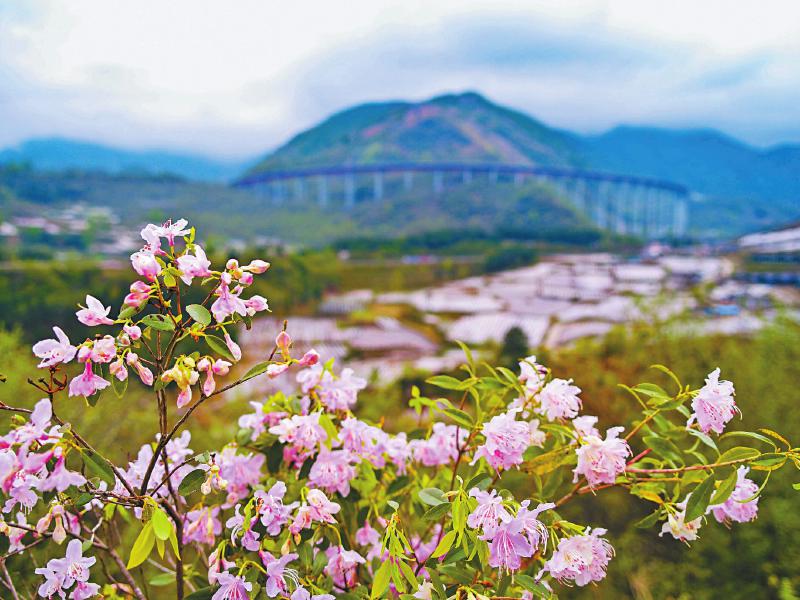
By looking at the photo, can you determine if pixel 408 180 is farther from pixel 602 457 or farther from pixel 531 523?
pixel 531 523

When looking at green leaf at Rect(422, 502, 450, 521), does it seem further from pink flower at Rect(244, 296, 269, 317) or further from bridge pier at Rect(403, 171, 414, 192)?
bridge pier at Rect(403, 171, 414, 192)

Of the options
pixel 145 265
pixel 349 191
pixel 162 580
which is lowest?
pixel 162 580

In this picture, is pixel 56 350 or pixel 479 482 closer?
pixel 56 350

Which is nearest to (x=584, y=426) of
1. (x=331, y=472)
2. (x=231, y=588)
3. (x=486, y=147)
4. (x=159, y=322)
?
(x=331, y=472)

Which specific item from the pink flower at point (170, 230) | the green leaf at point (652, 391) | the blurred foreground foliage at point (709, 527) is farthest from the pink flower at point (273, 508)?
the blurred foreground foliage at point (709, 527)

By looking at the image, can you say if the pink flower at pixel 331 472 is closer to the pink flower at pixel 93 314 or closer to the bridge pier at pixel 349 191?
the pink flower at pixel 93 314

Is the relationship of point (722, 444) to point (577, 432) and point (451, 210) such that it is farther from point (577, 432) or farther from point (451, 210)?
point (451, 210)

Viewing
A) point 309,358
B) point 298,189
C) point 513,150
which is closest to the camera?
point 309,358
